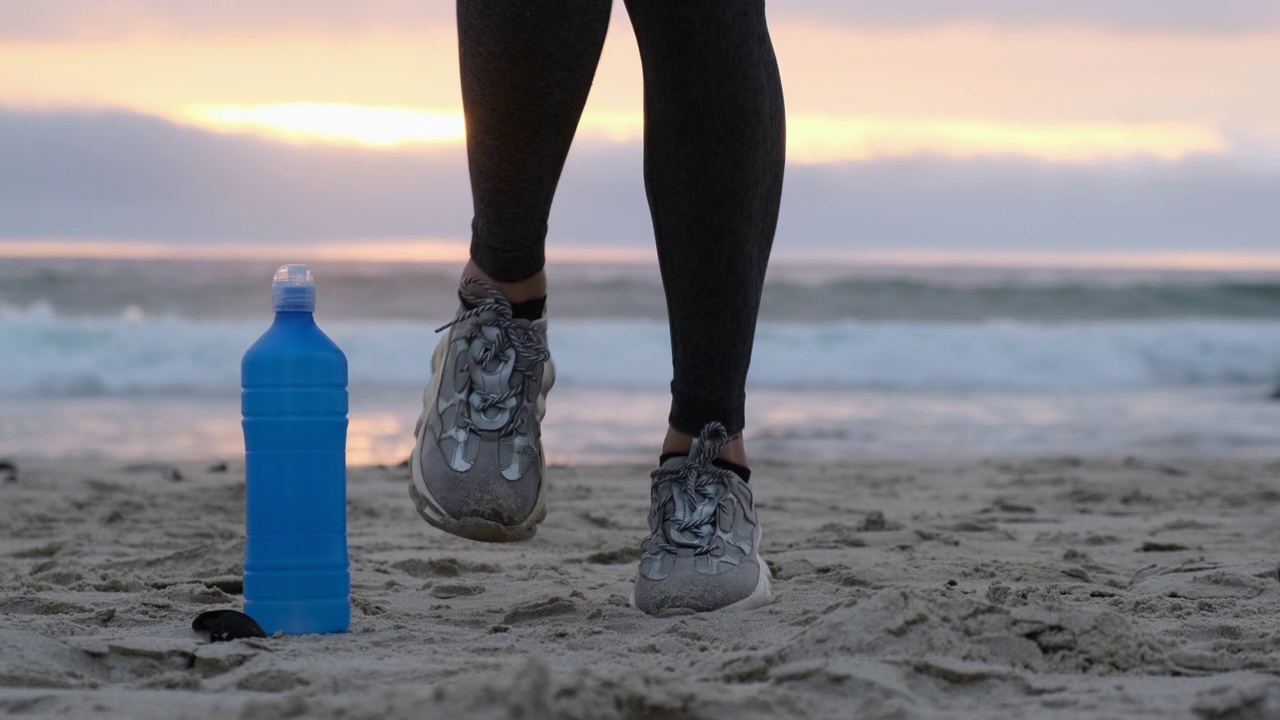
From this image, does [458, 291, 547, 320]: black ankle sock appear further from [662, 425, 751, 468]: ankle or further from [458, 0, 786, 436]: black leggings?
[662, 425, 751, 468]: ankle

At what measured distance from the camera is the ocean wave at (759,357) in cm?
876

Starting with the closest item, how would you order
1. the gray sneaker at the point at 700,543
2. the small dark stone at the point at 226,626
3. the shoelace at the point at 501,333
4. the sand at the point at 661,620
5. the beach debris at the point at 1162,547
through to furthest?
the sand at the point at 661,620
the small dark stone at the point at 226,626
the gray sneaker at the point at 700,543
the shoelace at the point at 501,333
the beach debris at the point at 1162,547

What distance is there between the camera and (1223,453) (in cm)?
499

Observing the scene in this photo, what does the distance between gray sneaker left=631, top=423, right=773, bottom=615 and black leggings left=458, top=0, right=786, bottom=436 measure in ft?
0.23

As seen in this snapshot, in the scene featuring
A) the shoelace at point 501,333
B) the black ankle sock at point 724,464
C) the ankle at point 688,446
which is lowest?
the black ankle sock at point 724,464

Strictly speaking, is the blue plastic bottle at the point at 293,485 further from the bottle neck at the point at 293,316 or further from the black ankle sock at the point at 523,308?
the black ankle sock at the point at 523,308

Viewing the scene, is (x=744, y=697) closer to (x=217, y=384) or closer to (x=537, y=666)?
(x=537, y=666)

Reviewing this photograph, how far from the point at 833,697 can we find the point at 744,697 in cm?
10

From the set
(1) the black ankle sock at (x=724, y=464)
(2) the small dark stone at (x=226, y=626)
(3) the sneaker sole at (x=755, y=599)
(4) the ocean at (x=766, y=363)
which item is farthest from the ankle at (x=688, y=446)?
(4) the ocean at (x=766, y=363)

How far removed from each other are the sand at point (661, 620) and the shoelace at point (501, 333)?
1.01 feet

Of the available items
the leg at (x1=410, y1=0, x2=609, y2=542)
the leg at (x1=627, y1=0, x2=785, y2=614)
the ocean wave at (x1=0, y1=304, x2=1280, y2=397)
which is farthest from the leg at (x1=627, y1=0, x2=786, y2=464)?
the ocean wave at (x1=0, y1=304, x2=1280, y2=397)

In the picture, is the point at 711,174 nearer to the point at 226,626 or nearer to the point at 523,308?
the point at 523,308

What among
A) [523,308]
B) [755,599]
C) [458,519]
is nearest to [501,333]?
[523,308]

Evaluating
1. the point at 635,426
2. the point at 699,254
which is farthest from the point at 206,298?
the point at 699,254
